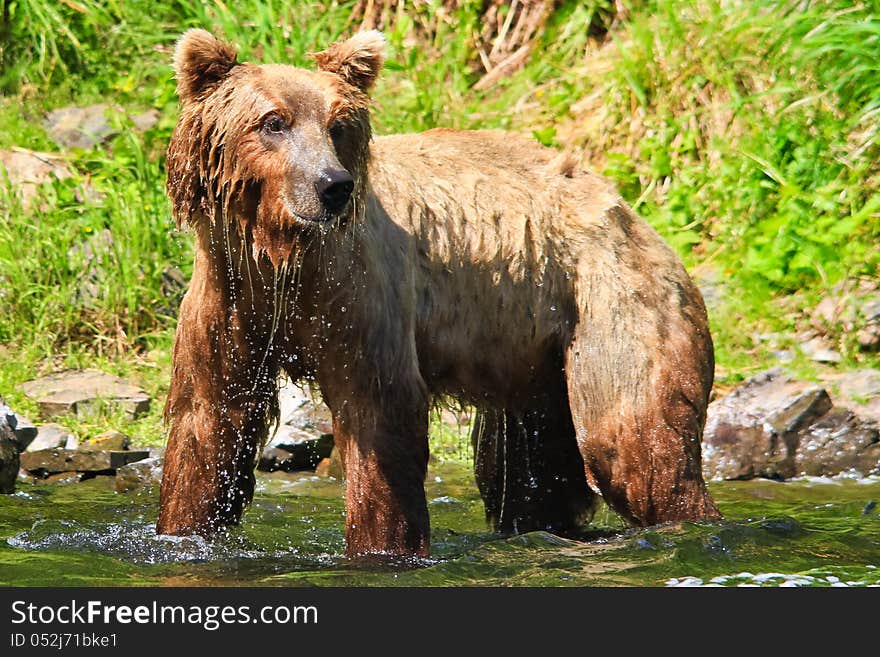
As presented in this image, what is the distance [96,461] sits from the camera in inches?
310

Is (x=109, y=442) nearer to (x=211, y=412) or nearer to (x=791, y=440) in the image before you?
(x=211, y=412)

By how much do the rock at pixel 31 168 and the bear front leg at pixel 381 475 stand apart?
5523 mm

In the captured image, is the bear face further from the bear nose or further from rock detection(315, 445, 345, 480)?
rock detection(315, 445, 345, 480)

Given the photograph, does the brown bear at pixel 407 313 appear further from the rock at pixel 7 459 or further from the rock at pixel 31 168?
the rock at pixel 31 168

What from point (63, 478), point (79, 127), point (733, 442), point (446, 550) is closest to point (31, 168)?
point (79, 127)

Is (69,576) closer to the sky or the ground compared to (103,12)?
closer to the ground

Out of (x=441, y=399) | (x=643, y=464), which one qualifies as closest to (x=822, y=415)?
(x=643, y=464)

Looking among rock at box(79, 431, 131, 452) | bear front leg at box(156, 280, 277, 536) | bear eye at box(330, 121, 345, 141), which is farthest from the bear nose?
rock at box(79, 431, 131, 452)

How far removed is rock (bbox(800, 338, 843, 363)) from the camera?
9.09 metres

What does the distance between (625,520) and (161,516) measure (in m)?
2.00

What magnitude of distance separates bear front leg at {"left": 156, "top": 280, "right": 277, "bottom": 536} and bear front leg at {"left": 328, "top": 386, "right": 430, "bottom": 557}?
1.22 ft

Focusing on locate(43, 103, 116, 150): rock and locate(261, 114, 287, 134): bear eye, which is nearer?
locate(261, 114, 287, 134): bear eye

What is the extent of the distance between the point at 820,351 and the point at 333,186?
5.05 meters

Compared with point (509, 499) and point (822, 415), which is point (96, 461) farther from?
point (822, 415)
